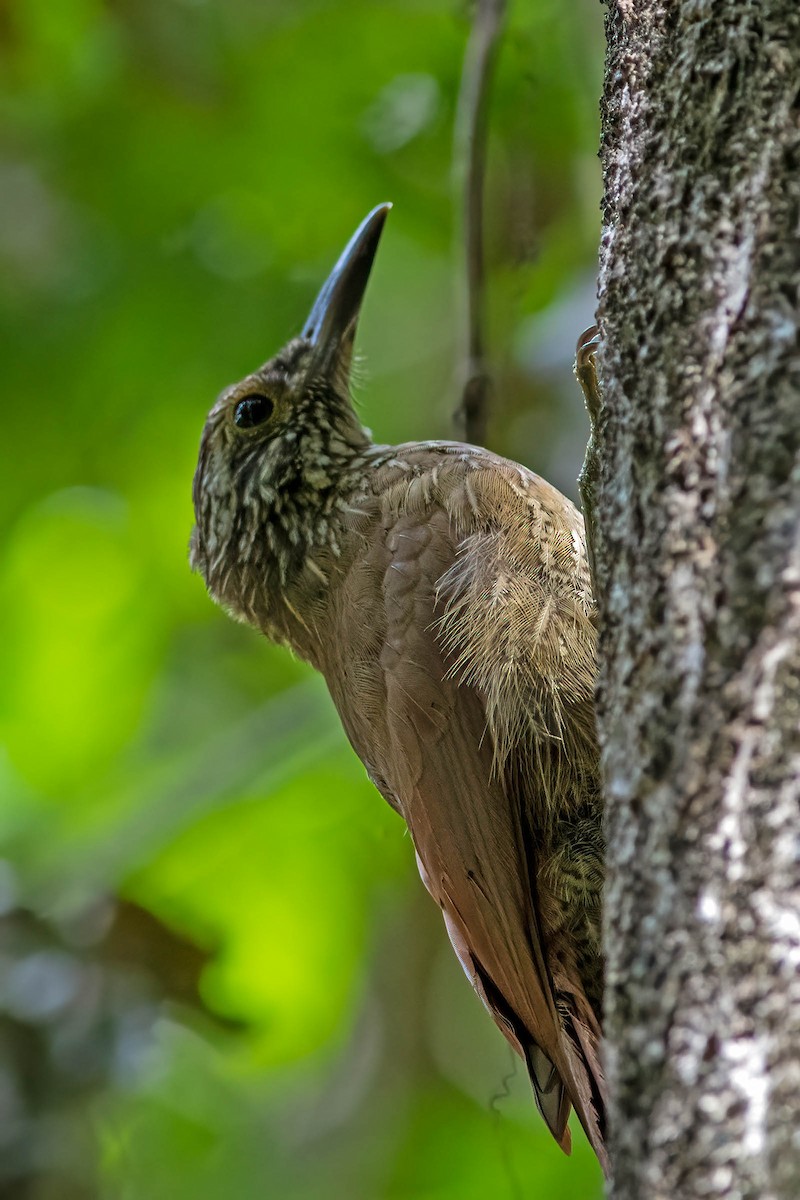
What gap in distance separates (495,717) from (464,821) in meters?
0.23

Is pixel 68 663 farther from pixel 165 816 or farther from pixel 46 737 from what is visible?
pixel 165 816

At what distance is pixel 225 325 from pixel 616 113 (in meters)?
2.86

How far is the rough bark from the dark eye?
6.34ft

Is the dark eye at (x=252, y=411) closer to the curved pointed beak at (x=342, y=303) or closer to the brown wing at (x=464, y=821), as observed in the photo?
the curved pointed beak at (x=342, y=303)

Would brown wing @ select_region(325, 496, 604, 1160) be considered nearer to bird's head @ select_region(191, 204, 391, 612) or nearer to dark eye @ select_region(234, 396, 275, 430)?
bird's head @ select_region(191, 204, 391, 612)

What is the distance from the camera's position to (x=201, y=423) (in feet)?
14.9

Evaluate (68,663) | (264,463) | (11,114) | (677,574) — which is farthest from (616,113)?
(11,114)

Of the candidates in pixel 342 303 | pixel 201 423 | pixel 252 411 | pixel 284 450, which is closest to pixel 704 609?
pixel 284 450

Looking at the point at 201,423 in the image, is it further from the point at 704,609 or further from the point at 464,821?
the point at 704,609

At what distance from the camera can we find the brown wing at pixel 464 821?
259 cm

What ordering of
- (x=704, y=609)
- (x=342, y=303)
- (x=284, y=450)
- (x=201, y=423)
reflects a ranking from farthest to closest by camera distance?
(x=201, y=423), (x=342, y=303), (x=284, y=450), (x=704, y=609)

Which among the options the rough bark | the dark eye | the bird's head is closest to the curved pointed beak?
the bird's head

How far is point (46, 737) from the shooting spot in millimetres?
4434

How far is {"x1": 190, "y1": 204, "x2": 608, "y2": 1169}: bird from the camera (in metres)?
2.58
